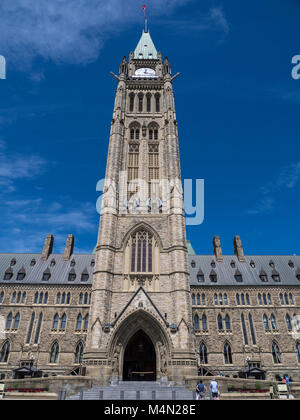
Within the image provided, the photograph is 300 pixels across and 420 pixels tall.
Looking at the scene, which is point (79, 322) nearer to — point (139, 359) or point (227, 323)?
point (139, 359)

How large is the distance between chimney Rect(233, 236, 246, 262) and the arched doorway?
21617 millimetres

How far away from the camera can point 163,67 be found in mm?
42188

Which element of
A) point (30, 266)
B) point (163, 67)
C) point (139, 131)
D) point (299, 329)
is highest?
point (163, 67)

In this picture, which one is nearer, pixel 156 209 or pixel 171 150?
pixel 156 209

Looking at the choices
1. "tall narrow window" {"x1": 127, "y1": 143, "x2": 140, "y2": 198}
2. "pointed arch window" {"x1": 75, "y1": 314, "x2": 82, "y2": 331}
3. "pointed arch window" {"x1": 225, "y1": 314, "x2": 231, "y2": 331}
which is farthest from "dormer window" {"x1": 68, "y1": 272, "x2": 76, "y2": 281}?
"pointed arch window" {"x1": 225, "y1": 314, "x2": 231, "y2": 331}

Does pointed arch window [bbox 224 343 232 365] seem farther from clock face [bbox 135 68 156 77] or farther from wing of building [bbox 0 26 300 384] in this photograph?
clock face [bbox 135 68 156 77]

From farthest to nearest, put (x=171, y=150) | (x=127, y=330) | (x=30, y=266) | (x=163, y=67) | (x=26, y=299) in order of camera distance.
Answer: (x=163, y=67)
(x=30, y=266)
(x=26, y=299)
(x=171, y=150)
(x=127, y=330)

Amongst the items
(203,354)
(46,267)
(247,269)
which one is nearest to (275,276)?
(247,269)

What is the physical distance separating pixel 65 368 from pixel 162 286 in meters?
16.5

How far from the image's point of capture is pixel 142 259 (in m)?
26.2

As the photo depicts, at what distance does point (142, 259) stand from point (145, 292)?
11.9 ft

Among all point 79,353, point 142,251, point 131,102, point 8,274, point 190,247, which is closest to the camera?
point 142,251
